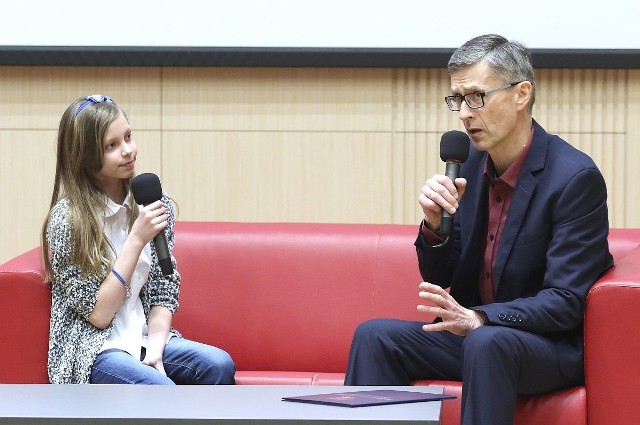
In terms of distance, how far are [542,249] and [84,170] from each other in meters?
→ 1.28

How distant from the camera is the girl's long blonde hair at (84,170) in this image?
299 centimetres

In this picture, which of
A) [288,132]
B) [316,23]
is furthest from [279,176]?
[316,23]

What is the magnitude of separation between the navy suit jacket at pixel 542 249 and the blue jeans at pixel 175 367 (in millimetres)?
622

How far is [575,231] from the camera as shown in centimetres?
274

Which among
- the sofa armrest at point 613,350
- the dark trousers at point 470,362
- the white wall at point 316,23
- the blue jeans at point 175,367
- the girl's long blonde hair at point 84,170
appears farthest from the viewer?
the white wall at point 316,23

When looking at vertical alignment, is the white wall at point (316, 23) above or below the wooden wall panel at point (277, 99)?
above

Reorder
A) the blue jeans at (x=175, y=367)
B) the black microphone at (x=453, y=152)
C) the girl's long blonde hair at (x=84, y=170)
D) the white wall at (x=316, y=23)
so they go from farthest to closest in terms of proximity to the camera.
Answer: the white wall at (x=316, y=23) < the girl's long blonde hair at (x=84, y=170) < the blue jeans at (x=175, y=367) < the black microphone at (x=453, y=152)

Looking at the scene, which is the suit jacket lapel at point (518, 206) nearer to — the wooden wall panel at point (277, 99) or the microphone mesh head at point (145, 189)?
the microphone mesh head at point (145, 189)

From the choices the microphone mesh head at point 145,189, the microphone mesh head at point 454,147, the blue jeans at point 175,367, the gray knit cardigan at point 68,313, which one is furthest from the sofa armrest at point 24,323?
the microphone mesh head at point 454,147

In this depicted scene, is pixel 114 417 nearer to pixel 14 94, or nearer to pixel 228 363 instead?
pixel 228 363

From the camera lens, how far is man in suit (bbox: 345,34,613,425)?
265cm

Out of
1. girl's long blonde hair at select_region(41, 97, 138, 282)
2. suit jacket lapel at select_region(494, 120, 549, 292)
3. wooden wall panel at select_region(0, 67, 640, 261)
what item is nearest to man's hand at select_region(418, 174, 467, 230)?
suit jacket lapel at select_region(494, 120, 549, 292)

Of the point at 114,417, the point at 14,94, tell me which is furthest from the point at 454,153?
the point at 14,94

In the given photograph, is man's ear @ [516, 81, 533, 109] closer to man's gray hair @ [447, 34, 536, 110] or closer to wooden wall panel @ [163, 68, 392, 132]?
man's gray hair @ [447, 34, 536, 110]
